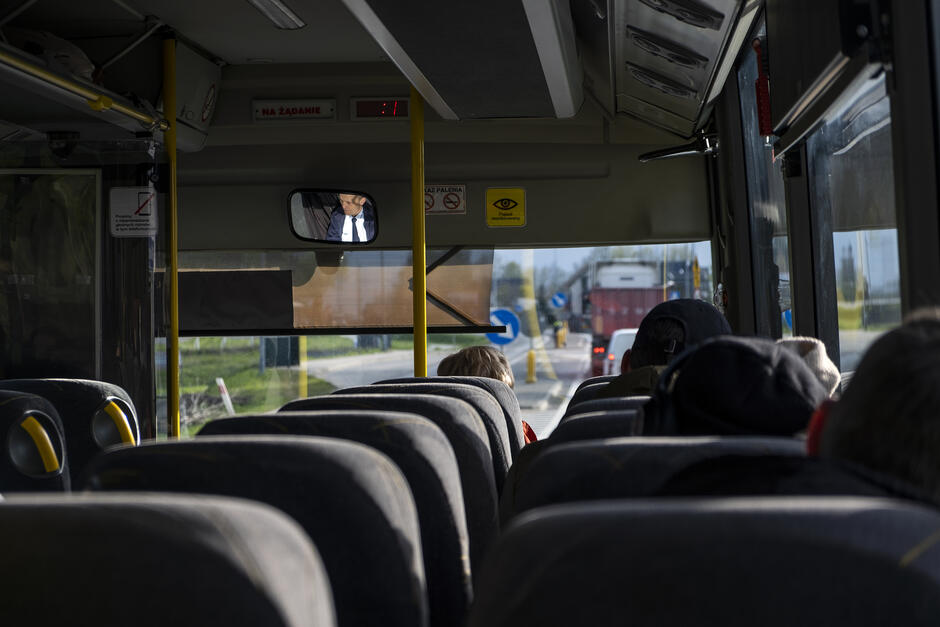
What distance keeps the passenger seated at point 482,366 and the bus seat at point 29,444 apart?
5.23ft

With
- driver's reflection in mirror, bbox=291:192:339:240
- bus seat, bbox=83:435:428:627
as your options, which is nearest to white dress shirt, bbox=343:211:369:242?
driver's reflection in mirror, bbox=291:192:339:240

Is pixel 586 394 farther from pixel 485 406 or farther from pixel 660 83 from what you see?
pixel 660 83

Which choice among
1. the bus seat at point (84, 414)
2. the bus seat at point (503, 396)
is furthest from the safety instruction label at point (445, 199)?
the bus seat at point (503, 396)

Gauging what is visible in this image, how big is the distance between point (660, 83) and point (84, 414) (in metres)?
3.07

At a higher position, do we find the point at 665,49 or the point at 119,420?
the point at 665,49

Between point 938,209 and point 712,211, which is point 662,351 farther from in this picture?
point 712,211

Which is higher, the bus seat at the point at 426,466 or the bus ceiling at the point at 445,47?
the bus ceiling at the point at 445,47

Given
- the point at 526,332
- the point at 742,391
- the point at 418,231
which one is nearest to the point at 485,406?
the point at 742,391

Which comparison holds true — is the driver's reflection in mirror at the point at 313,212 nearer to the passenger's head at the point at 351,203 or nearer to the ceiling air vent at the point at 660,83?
the passenger's head at the point at 351,203

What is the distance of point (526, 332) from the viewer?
5.90m

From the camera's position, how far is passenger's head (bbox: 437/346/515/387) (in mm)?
4129

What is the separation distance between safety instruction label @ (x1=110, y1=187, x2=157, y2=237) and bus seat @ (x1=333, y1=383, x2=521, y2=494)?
278 cm

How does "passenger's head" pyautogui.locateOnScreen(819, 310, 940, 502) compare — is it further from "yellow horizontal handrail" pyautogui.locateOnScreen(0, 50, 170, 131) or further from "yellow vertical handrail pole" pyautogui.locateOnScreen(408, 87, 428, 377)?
"yellow vertical handrail pole" pyautogui.locateOnScreen(408, 87, 428, 377)

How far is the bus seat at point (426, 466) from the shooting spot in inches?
61.8
